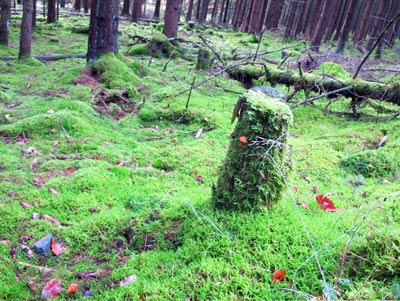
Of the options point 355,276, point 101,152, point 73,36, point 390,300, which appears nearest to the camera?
point 390,300

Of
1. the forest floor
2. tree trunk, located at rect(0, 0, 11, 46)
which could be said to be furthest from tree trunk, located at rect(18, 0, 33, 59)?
the forest floor

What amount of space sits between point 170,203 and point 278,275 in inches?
65.5

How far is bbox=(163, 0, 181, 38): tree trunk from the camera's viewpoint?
41.9 feet

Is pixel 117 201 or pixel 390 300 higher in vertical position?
pixel 390 300

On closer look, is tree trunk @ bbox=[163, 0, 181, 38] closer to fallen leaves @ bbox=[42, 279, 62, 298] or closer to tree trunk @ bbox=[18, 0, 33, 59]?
tree trunk @ bbox=[18, 0, 33, 59]

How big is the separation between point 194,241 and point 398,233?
1.38m

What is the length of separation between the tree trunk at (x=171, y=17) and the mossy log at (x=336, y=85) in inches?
235

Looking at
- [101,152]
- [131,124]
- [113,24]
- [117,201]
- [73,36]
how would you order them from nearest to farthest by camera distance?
[117,201]
[101,152]
[131,124]
[113,24]
[73,36]

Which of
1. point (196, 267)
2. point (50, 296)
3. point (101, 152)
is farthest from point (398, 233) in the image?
point (101, 152)

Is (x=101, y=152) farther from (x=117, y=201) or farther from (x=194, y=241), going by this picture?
(x=194, y=241)

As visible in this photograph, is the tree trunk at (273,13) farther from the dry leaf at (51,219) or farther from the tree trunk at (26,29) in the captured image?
the dry leaf at (51,219)

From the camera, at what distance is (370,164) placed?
420 centimetres

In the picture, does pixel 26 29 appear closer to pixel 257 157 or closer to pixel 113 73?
pixel 113 73

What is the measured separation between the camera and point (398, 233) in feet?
6.25
